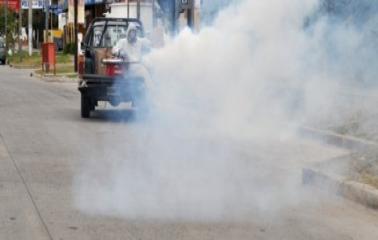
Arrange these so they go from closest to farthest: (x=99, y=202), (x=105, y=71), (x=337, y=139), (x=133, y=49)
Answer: (x=99, y=202)
(x=337, y=139)
(x=133, y=49)
(x=105, y=71)

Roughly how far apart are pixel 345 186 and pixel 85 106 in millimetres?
9162

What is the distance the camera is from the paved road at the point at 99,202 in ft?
23.0

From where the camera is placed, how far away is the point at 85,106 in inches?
660

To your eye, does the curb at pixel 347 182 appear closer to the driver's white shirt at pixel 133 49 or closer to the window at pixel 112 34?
the driver's white shirt at pixel 133 49

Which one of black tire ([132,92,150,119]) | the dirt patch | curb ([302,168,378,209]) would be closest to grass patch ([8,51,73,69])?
black tire ([132,92,150,119])

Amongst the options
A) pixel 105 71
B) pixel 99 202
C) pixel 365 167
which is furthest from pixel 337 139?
pixel 105 71

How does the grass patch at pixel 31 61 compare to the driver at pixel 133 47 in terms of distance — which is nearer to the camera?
the driver at pixel 133 47

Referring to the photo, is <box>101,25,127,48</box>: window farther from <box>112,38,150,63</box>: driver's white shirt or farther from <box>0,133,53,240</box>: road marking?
<box>0,133,53,240</box>: road marking

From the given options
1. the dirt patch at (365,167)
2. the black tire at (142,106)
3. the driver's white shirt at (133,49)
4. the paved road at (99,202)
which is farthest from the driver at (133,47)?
the dirt patch at (365,167)

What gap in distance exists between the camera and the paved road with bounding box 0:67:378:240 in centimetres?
700

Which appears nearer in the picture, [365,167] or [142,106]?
[365,167]

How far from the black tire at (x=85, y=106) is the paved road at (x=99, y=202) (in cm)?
237

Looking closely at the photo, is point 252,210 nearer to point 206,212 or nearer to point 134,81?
point 206,212

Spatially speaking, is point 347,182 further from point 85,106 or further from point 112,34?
point 112,34
